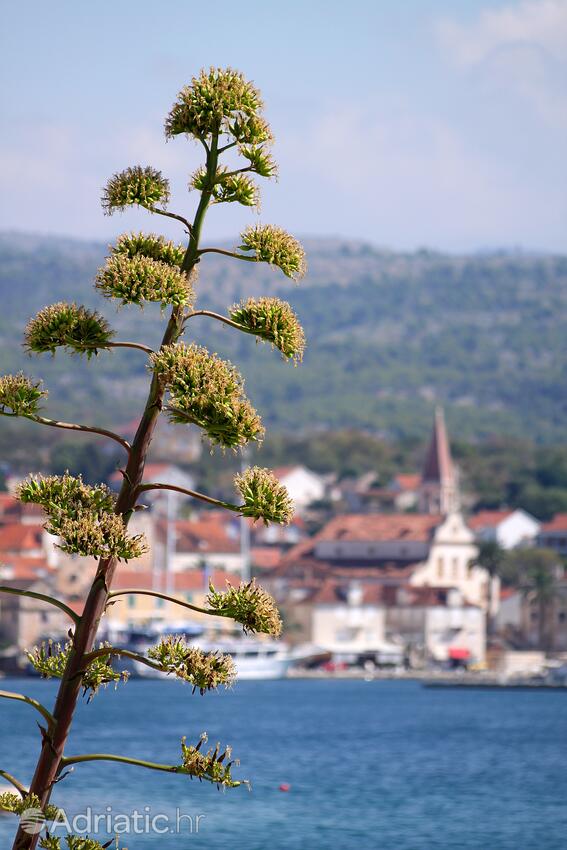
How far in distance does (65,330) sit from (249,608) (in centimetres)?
199

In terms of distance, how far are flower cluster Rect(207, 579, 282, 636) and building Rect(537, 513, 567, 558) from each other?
151265mm

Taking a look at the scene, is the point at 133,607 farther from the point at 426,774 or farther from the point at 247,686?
the point at 426,774

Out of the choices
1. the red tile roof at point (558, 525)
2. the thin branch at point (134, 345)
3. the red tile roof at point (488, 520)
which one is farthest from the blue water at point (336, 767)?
the red tile roof at point (488, 520)

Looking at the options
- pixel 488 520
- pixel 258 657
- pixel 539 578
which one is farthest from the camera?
pixel 488 520

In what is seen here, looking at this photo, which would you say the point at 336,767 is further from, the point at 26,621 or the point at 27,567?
the point at 27,567

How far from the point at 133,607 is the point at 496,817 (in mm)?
88177

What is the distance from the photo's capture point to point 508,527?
169 meters

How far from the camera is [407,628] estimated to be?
136 m

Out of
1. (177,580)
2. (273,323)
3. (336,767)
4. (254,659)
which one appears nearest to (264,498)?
(273,323)

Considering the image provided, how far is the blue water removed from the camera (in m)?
41.4

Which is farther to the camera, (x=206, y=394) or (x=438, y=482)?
(x=438, y=482)

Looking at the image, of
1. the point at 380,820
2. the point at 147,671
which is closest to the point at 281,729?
the point at 380,820

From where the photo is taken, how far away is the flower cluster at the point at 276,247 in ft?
35.6

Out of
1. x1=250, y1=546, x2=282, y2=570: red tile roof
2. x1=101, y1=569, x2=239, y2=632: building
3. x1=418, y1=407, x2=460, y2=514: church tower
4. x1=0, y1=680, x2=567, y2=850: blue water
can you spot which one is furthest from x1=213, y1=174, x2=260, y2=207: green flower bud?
x1=418, y1=407, x2=460, y2=514: church tower
